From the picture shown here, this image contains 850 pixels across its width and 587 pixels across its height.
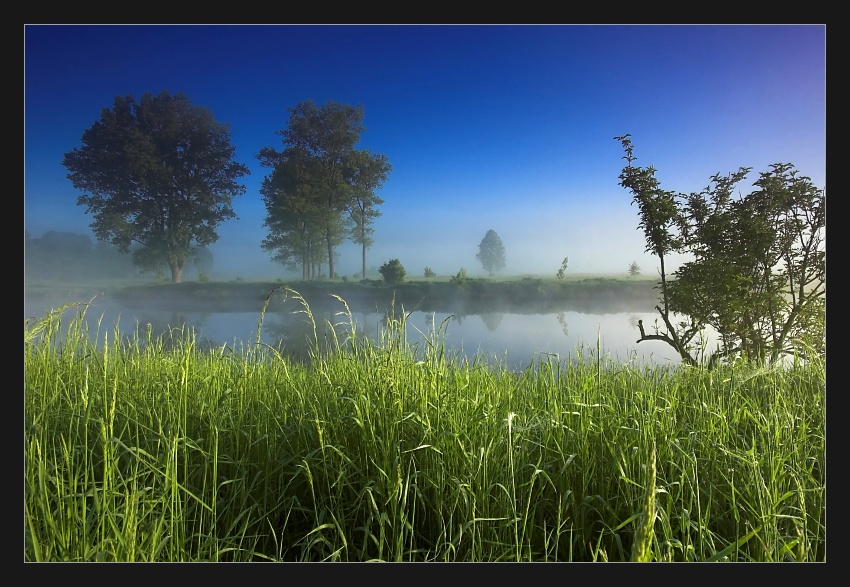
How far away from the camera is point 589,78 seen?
10.8ft

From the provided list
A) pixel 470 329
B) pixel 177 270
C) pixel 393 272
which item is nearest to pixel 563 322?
pixel 470 329

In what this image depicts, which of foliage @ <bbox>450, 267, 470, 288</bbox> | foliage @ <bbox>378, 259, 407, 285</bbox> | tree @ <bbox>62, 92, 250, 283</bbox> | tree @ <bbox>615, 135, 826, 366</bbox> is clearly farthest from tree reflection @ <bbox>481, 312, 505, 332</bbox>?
tree @ <bbox>62, 92, 250, 283</bbox>

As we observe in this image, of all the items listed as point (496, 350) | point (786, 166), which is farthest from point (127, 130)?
point (786, 166)

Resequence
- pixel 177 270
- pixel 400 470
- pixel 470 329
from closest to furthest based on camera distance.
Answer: pixel 400 470, pixel 177 270, pixel 470 329

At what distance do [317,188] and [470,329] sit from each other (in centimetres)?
135

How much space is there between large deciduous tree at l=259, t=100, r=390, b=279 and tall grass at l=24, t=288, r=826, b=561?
879 mm

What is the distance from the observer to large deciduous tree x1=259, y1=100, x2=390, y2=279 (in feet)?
11.2

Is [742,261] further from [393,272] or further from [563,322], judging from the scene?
[393,272]

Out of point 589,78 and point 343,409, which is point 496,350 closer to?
point 343,409

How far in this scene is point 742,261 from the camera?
3.44 meters

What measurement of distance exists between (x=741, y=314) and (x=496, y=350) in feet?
5.28

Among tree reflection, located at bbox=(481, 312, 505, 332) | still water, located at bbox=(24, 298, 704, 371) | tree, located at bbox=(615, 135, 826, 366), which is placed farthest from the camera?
tree reflection, located at bbox=(481, 312, 505, 332)

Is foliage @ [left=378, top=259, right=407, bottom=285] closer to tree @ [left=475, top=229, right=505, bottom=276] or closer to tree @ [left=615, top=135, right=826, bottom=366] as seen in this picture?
tree @ [left=475, top=229, right=505, bottom=276]

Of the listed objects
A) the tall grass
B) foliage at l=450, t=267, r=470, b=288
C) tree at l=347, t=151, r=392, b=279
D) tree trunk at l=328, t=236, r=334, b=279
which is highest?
tree at l=347, t=151, r=392, b=279
